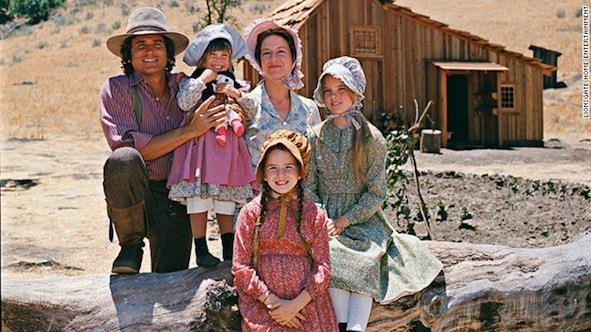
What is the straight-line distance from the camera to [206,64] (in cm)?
428

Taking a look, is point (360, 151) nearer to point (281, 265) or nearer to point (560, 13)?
point (281, 265)

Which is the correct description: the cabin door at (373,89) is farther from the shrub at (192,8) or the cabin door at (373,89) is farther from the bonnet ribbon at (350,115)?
the bonnet ribbon at (350,115)

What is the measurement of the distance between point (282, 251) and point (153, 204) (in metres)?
0.96

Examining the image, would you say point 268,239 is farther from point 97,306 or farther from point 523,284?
point 523,284

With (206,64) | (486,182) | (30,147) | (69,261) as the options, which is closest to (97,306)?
(206,64)

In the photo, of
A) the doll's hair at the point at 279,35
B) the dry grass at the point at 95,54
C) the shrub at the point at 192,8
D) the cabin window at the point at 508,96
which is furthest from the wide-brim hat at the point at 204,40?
the cabin window at the point at 508,96

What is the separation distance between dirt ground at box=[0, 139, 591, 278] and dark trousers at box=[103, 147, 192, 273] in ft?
3.55

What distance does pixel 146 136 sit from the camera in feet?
13.7

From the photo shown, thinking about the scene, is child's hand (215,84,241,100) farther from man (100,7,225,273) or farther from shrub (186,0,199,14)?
shrub (186,0,199,14)

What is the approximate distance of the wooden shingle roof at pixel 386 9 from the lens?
63.2 ft

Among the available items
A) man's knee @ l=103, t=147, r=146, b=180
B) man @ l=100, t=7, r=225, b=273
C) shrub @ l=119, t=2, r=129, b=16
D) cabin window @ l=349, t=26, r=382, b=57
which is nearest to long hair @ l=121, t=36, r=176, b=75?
man @ l=100, t=7, r=225, b=273

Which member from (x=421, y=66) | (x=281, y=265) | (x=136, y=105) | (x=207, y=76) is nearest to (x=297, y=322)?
(x=281, y=265)

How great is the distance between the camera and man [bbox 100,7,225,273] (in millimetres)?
4023

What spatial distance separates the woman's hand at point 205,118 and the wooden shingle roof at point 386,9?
13888 millimetres
